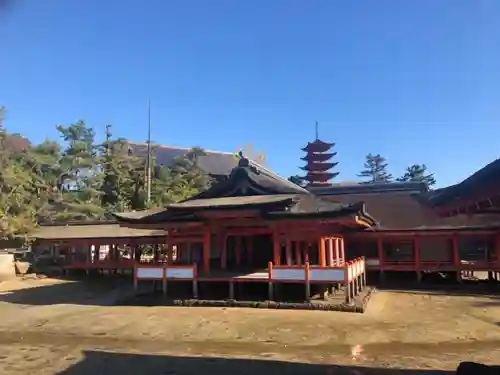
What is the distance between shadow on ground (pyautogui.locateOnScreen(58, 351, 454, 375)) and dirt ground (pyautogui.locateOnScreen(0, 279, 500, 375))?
2 cm

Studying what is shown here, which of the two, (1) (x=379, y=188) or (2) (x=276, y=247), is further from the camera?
(1) (x=379, y=188)

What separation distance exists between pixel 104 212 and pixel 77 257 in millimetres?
11556

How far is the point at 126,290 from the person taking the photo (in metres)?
22.8

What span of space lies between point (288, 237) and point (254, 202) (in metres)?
2.20

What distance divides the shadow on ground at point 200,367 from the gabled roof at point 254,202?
838cm

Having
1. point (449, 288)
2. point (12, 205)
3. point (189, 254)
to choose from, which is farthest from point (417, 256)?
point (12, 205)

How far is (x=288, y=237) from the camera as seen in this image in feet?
59.8

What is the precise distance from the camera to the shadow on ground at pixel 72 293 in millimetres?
19438

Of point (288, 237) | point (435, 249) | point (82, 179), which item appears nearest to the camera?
point (288, 237)

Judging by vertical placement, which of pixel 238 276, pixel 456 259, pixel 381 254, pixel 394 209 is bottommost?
pixel 238 276

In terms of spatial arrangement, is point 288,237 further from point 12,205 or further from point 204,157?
point 204,157

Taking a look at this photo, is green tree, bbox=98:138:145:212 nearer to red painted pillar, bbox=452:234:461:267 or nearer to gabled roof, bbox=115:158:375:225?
gabled roof, bbox=115:158:375:225

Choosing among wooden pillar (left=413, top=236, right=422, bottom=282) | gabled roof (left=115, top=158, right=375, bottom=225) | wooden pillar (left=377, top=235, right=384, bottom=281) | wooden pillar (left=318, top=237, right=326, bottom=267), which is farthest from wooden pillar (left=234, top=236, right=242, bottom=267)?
wooden pillar (left=413, top=236, right=422, bottom=282)

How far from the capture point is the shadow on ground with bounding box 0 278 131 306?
19.4 metres
